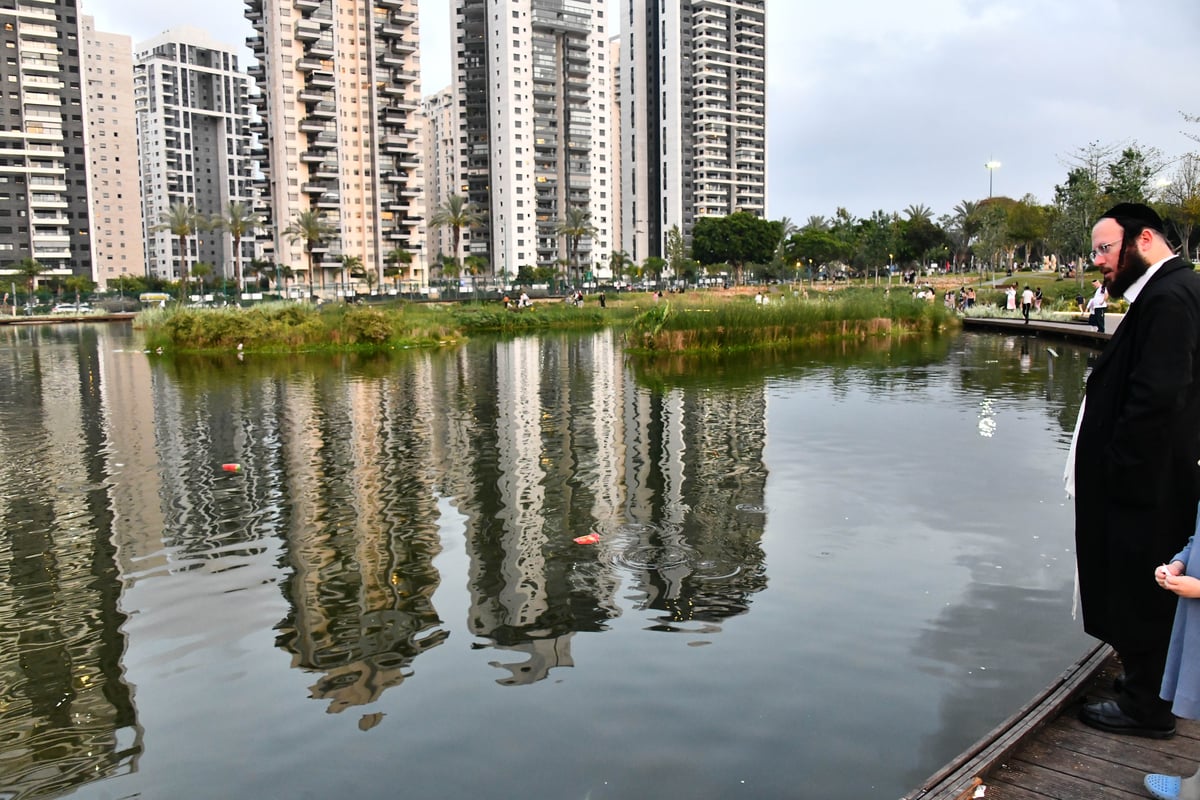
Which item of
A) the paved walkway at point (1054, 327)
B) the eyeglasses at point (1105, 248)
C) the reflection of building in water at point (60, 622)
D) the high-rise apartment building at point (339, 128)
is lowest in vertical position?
the reflection of building in water at point (60, 622)

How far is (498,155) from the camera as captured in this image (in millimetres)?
125938

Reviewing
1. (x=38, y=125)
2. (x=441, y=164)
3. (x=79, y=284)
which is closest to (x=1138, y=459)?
(x=79, y=284)

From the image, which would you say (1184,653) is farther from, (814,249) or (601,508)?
(814,249)

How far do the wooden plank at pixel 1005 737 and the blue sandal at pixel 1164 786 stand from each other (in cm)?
56

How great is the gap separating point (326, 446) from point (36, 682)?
8.73m

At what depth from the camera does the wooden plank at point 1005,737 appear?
13.1 ft

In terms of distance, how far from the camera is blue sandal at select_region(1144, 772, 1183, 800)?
3.90 meters

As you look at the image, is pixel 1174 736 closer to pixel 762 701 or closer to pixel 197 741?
pixel 762 701

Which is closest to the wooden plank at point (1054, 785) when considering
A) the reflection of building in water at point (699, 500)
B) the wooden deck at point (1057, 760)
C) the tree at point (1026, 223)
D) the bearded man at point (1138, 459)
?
the wooden deck at point (1057, 760)

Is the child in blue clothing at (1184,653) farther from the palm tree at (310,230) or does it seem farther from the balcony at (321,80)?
the balcony at (321,80)

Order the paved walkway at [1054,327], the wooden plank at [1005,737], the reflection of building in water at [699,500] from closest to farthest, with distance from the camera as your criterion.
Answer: the wooden plank at [1005,737] → the reflection of building in water at [699,500] → the paved walkway at [1054,327]

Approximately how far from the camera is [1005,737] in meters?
4.41

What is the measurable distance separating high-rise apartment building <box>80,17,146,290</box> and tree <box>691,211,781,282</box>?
7709cm

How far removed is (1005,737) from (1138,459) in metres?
1.38
